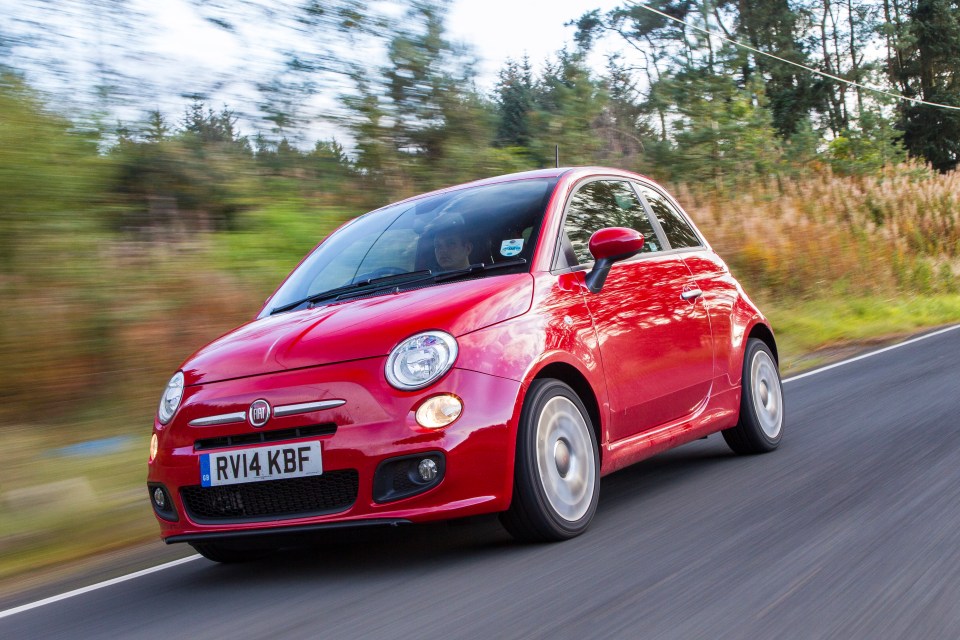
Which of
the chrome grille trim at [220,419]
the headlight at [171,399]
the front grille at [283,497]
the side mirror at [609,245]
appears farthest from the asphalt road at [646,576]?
the side mirror at [609,245]

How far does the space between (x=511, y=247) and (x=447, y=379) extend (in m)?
1.01

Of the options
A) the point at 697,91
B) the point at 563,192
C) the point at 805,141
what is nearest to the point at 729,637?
the point at 563,192

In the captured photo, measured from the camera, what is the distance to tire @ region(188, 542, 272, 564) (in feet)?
14.8

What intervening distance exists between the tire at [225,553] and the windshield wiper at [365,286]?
1.09 meters

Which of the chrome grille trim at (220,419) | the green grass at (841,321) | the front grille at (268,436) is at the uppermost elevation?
the chrome grille trim at (220,419)

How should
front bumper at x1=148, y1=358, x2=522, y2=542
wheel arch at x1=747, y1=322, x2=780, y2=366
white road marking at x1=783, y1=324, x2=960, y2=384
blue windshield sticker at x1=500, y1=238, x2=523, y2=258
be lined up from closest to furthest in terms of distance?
front bumper at x1=148, y1=358, x2=522, y2=542
blue windshield sticker at x1=500, y1=238, x2=523, y2=258
wheel arch at x1=747, y1=322, x2=780, y2=366
white road marking at x1=783, y1=324, x2=960, y2=384

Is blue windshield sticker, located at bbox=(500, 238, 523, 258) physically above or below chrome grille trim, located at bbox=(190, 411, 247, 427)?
above

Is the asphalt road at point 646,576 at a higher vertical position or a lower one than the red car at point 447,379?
lower

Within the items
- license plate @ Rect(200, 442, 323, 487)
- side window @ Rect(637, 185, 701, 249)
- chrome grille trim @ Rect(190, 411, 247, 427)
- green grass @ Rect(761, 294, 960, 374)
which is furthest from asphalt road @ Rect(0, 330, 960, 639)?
green grass @ Rect(761, 294, 960, 374)

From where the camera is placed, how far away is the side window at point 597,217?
4844 mm

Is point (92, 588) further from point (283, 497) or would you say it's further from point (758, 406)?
point (758, 406)

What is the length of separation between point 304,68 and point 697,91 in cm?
1336

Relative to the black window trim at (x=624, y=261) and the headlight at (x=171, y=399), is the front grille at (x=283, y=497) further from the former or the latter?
the black window trim at (x=624, y=261)

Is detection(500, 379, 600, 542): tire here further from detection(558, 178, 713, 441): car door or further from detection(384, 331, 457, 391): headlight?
detection(384, 331, 457, 391): headlight
